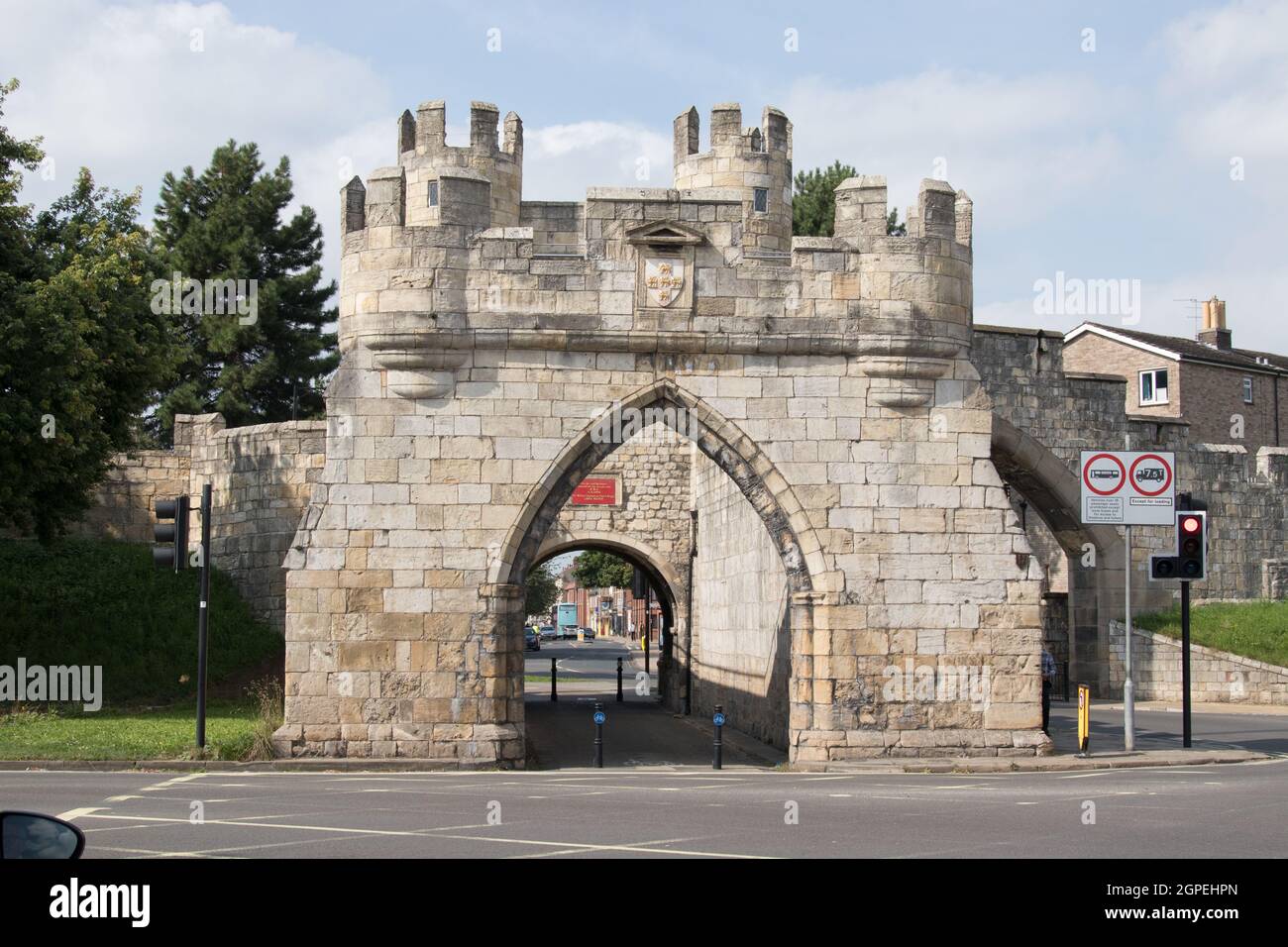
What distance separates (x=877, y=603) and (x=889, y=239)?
419cm

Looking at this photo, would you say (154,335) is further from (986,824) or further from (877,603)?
(986,824)

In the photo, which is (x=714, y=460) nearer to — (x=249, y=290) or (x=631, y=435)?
(x=631, y=435)

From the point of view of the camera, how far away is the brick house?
4034cm

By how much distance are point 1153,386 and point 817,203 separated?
474 inches

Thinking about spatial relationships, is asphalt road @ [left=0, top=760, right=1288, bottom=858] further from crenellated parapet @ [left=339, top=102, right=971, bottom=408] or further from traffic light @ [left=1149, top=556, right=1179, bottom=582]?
crenellated parapet @ [left=339, top=102, right=971, bottom=408]

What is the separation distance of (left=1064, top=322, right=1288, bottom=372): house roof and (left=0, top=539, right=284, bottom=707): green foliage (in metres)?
26.8

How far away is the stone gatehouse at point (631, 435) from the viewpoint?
16016mm

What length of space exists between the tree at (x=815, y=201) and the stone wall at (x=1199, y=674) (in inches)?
762

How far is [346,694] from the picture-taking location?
15914mm

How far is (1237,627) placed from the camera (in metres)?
28.2

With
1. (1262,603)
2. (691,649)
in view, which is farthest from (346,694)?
(1262,603)

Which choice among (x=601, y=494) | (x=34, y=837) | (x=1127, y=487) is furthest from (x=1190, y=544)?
(x=34, y=837)
